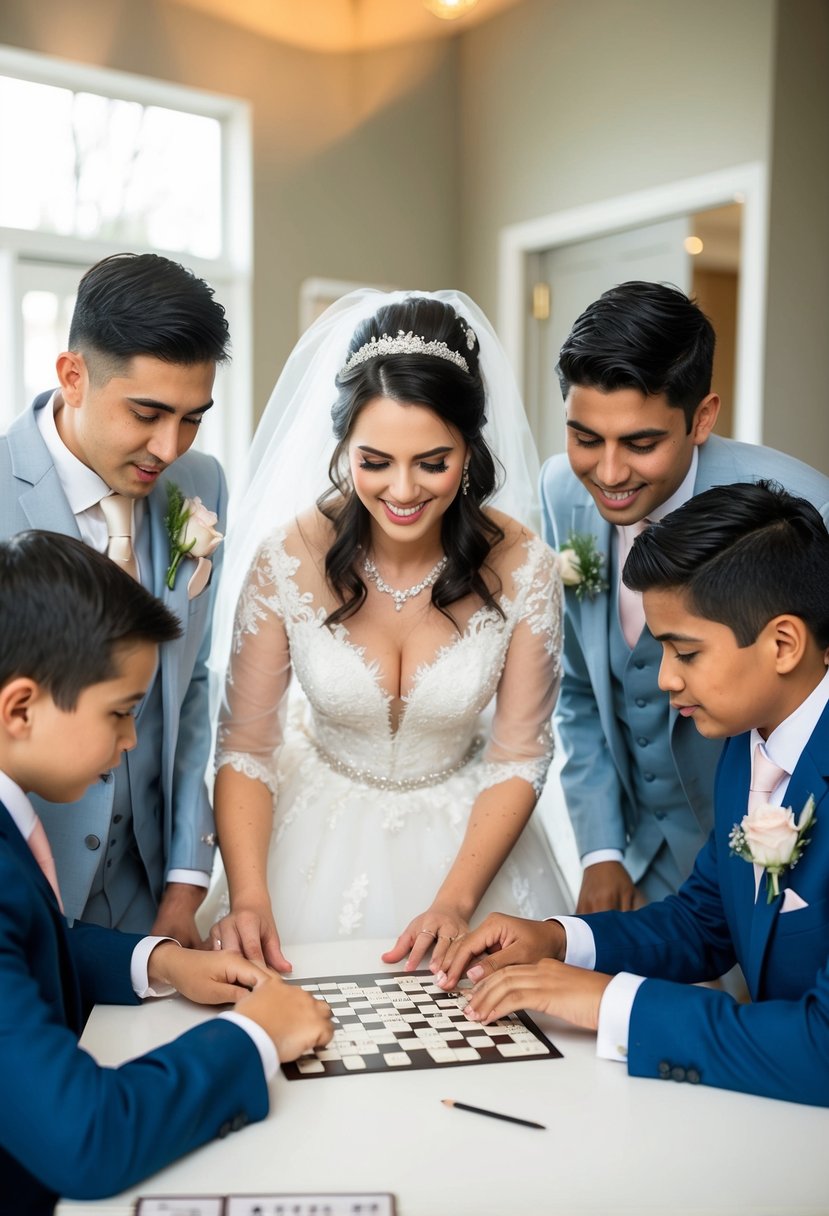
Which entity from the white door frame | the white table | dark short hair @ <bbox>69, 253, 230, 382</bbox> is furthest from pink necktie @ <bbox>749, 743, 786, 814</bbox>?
the white door frame

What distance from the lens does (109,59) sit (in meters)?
6.10

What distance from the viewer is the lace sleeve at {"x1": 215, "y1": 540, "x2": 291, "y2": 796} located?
255 cm

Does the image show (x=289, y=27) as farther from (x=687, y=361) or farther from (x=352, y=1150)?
(x=352, y=1150)

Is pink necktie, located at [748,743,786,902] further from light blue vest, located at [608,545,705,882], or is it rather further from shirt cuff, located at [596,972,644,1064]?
light blue vest, located at [608,545,705,882]

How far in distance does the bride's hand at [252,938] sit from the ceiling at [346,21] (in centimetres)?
590

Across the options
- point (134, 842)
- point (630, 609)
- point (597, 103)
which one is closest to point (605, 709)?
point (630, 609)

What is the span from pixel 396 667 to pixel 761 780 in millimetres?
1021

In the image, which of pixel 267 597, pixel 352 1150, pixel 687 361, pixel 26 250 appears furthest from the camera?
pixel 26 250

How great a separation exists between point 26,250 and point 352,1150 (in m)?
5.71

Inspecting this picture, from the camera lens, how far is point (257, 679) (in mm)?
2584

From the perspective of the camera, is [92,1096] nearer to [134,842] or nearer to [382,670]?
[134,842]

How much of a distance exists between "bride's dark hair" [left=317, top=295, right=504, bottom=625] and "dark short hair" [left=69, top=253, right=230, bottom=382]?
0.42m

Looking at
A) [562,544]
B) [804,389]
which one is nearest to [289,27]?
[804,389]

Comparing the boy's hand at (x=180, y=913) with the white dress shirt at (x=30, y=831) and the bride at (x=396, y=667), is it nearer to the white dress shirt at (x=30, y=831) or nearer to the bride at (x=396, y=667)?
the bride at (x=396, y=667)
